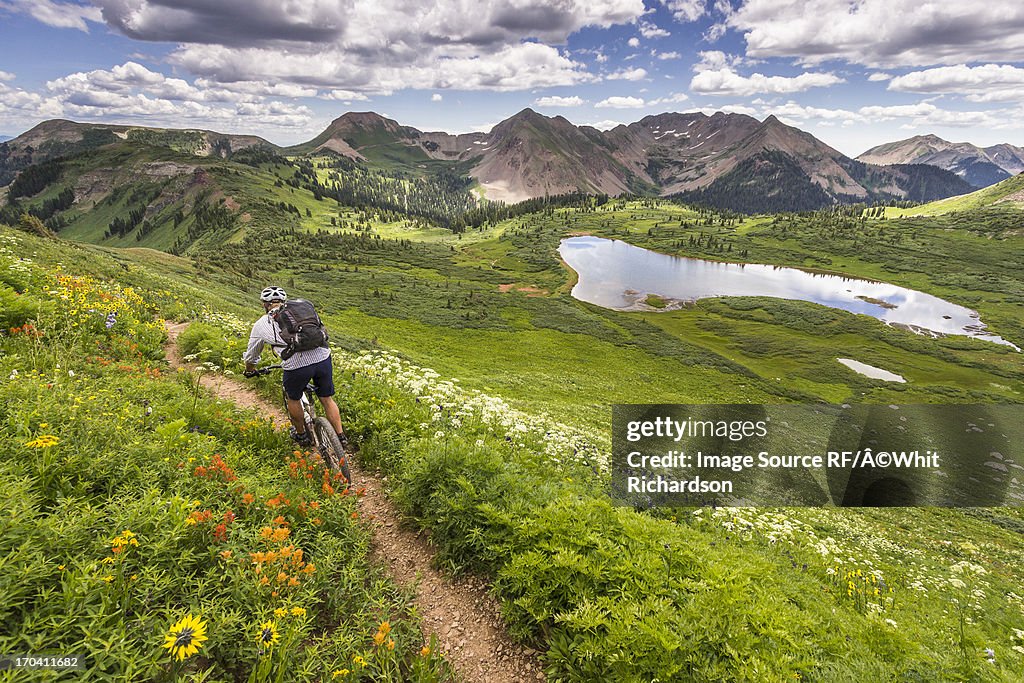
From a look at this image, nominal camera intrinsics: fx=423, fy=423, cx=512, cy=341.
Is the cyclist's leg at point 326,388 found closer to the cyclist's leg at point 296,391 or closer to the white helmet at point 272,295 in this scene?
the cyclist's leg at point 296,391

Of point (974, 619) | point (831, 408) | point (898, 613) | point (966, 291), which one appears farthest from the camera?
point (966, 291)

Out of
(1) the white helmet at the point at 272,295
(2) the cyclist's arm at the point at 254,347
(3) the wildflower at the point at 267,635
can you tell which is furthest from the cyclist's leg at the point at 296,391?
(3) the wildflower at the point at 267,635

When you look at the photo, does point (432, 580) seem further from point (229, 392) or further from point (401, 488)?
point (229, 392)

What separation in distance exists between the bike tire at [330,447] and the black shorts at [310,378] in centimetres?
70

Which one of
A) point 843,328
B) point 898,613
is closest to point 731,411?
point 898,613

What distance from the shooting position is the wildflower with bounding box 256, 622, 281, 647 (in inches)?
157

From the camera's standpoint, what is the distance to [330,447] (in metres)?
9.19

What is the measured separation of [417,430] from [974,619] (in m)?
14.7

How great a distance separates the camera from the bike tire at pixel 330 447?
355 inches

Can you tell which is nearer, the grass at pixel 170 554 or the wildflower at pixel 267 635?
the grass at pixel 170 554

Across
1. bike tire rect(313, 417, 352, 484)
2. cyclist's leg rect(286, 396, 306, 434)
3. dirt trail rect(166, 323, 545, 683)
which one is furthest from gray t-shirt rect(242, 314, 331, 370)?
dirt trail rect(166, 323, 545, 683)

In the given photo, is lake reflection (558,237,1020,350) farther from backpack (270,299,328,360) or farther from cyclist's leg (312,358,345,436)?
backpack (270,299,328,360)

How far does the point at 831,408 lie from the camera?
47.1 meters

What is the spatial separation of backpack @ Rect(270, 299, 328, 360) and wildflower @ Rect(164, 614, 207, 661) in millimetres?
5328
